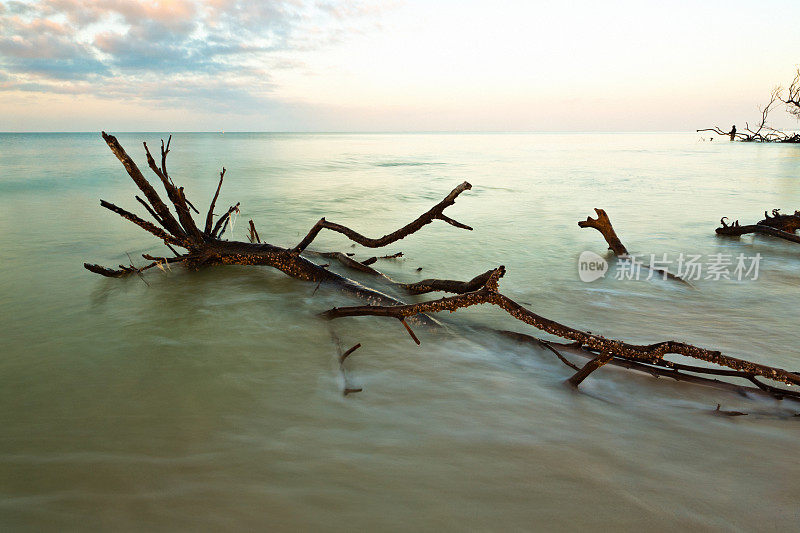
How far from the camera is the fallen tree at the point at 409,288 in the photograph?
2.42 meters

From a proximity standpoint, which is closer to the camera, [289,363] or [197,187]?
[289,363]

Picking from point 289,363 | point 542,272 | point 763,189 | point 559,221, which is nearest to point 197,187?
point 559,221

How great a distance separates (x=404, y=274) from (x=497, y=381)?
3.02 metres

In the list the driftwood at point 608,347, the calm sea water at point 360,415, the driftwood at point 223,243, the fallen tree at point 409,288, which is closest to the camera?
the calm sea water at point 360,415

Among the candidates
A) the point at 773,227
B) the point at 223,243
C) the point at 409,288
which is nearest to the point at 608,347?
the point at 409,288

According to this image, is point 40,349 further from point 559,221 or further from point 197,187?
point 197,187

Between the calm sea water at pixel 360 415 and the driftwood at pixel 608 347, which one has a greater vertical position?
the driftwood at pixel 608 347

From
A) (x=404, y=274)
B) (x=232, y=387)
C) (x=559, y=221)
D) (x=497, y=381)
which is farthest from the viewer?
(x=559, y=221)

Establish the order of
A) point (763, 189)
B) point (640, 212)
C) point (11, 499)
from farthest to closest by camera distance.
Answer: point (763, 189) → point (640, 212) → point (11, 499)

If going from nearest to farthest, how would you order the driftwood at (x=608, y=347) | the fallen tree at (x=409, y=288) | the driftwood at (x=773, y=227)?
the driftwood at (x=608, y=347)
the fallen tree at (x=409, y=288)
the driftwood at (x=773, y=227)

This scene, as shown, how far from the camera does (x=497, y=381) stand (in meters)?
2.80

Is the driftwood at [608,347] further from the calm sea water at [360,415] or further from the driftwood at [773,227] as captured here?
the driftwood at [773,227]

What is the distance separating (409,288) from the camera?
4.41m

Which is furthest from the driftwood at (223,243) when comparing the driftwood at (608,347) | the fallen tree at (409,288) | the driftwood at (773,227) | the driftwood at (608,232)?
the driftwood at (773,227)
